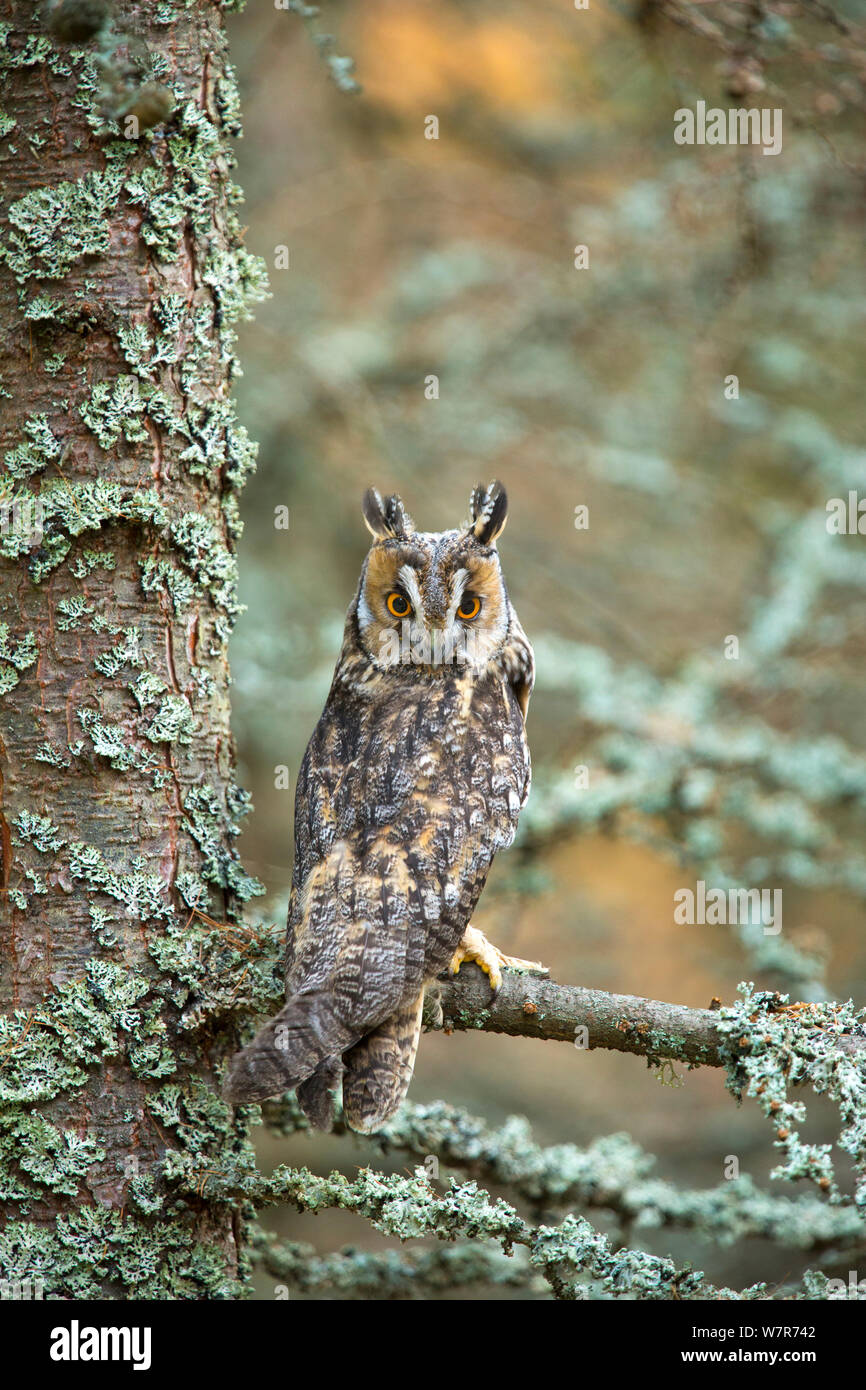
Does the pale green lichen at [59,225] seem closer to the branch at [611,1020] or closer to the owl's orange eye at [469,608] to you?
the owl's orange eye at [469,608]

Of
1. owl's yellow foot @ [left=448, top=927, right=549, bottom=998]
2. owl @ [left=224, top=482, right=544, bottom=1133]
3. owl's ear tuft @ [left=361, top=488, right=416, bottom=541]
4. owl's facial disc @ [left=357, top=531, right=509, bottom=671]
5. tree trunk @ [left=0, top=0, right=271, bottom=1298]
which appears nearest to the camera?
tree trunk @ [left=0, top=0, right=271, bottom=1298]

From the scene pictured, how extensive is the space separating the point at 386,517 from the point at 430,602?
0.34 meters

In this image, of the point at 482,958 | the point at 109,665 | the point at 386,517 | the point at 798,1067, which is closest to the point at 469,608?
the point at 386,517

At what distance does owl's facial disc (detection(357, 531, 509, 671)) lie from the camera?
3102mm

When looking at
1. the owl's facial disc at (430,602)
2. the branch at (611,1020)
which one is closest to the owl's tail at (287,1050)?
the branch at (611,1020)

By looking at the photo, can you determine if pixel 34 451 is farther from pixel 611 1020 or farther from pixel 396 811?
pixel 611 1020

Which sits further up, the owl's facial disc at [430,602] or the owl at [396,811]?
the owl's facial disc at [430,602]

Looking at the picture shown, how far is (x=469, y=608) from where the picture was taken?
3.27 m

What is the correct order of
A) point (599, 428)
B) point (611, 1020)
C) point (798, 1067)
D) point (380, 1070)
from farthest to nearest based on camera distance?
1. point (599, 428)
2. point (380, 1070)
3. point (611, 1020)
4. point (798, 1067)

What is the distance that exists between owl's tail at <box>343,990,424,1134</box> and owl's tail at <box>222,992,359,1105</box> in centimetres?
23

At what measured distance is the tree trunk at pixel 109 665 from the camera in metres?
2.42

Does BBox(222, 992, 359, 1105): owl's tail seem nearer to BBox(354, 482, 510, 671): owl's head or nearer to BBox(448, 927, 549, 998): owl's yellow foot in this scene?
BBox(448, 927, 549, 998): owl's yellow foot

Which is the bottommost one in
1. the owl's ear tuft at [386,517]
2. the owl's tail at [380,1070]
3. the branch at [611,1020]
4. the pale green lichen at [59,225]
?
the owl's tail at [380,1070]

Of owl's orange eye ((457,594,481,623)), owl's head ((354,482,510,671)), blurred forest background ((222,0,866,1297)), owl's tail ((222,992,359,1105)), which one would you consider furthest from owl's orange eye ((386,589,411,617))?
owl's tail ((222,992,359,1105))
